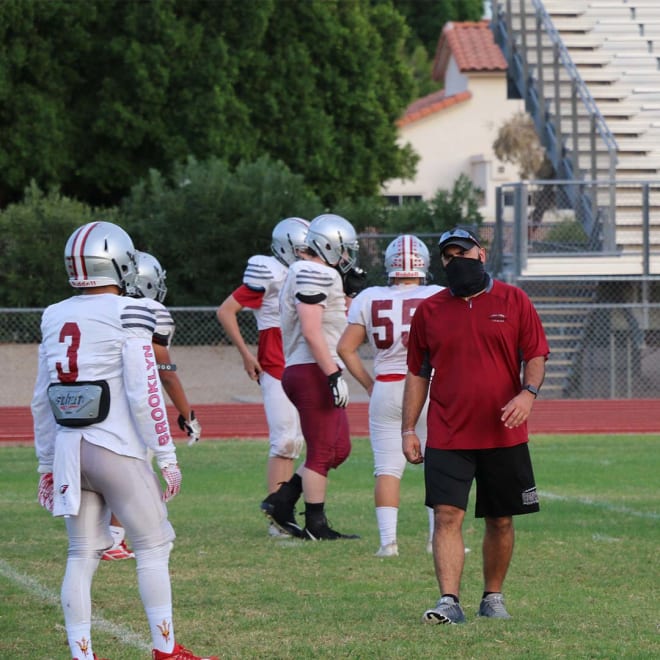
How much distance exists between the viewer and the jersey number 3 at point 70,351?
5.54m

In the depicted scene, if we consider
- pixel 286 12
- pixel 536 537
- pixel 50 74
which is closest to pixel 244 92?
pixel 286 12

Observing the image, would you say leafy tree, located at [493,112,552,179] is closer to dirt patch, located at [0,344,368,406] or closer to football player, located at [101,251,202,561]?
dirt patch, located at [0,344,368,406]

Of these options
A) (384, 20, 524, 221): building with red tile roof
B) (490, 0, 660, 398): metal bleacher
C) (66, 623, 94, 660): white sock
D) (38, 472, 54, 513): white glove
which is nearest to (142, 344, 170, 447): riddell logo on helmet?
(38, 472, 54, 513): white glove

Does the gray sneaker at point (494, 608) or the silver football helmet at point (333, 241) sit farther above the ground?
the silver football helmet at point (333, 241)

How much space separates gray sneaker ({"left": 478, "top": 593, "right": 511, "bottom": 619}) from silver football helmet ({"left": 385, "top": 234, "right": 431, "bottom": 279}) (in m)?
2.40

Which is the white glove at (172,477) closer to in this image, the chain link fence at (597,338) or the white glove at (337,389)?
the white glove at (337,389)

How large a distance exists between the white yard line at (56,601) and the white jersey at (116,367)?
3.51 ft

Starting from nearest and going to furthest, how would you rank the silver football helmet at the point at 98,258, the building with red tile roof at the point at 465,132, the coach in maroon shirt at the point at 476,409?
the silver football helmet at the point at 98,258 → the coach in maroon shirt at the point at 476,409 → the building with red tile roof at the point at 465,132

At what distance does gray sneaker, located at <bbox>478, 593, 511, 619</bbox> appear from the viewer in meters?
6.54

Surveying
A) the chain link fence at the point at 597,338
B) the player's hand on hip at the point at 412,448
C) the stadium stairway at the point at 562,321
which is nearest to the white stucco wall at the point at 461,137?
the chain link fence at the point at 597,338

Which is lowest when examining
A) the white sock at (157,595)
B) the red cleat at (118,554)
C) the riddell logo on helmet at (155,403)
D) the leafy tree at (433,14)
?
the red cleat at (118,554)

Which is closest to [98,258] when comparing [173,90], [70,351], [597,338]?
[70,351]

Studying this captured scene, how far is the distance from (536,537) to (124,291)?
165 inches

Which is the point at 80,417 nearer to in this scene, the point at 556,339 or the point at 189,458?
the point at 189,458
